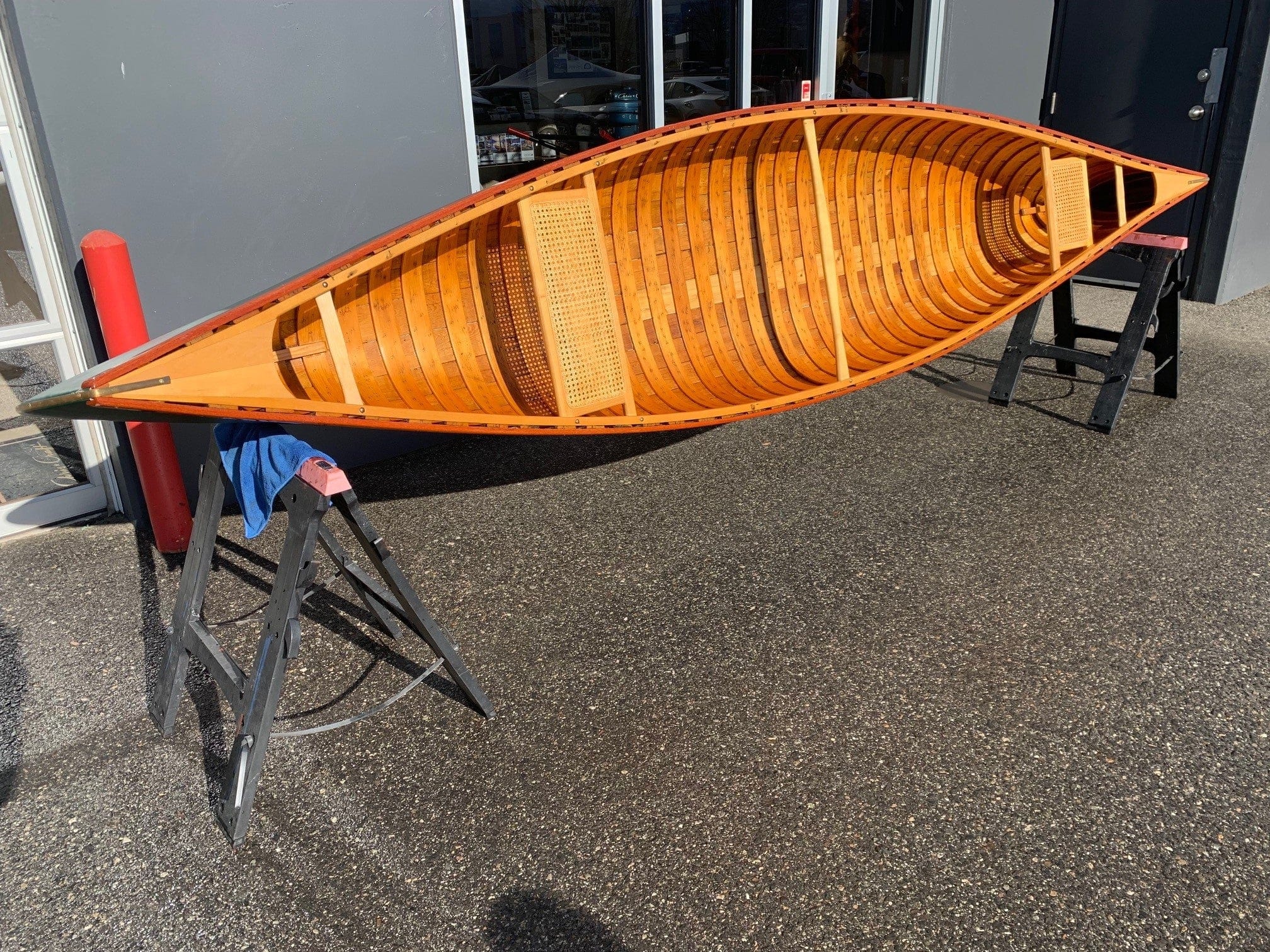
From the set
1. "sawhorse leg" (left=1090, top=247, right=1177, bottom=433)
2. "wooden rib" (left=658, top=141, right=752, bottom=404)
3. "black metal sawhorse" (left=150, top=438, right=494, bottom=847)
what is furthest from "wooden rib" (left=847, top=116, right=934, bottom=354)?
"black metal sawhorse" (left=150, top=438, right=494, bottom=847)

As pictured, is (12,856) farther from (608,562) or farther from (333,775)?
(608,562)

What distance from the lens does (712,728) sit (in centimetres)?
305

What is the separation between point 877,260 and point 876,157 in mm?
560

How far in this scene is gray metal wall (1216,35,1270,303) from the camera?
7.21 m

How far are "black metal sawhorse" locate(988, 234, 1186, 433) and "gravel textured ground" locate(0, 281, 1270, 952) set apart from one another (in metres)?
0.45

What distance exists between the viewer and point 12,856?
2658 millimetres

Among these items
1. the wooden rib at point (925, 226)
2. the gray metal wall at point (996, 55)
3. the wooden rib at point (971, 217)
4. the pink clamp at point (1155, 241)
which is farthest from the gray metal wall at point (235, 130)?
the gray metal wall at point (996, 55)

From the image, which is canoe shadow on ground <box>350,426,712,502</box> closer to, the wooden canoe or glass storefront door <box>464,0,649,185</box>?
the wooden canoe

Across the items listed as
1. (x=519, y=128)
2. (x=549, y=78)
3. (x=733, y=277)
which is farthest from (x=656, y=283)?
(x=549, y=78)

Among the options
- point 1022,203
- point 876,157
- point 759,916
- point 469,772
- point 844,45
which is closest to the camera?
point 759,916

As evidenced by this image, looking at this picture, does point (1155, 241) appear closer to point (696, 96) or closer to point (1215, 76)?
point (696, 96)

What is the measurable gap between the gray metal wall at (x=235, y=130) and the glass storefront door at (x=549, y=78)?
0.33m

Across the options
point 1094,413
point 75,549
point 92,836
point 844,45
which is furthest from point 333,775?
point 844,45

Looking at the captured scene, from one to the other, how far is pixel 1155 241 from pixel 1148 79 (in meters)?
3.36
